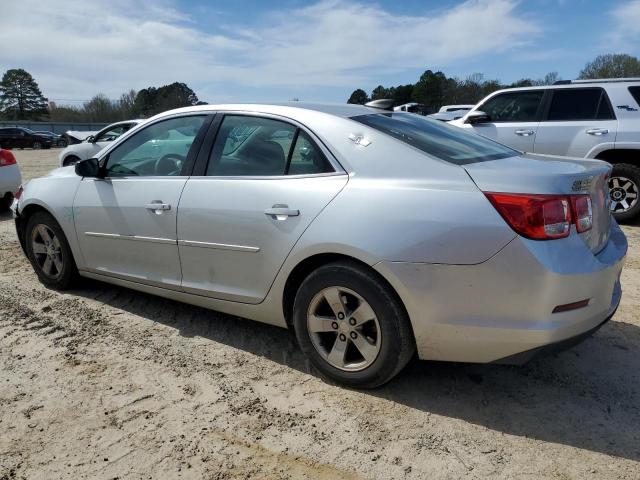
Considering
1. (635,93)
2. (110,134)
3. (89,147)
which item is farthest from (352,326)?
(110,134)

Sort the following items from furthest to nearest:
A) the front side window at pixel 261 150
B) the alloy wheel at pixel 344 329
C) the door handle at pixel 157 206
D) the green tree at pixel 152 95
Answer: the green tree at pixel 152 95, the door handle at pixel 157 206, the front side window at pixel 261 150, the alloy wheel at pixel 344 329

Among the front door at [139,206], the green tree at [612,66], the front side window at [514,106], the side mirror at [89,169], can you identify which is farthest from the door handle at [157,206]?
the green tree at [612,66]

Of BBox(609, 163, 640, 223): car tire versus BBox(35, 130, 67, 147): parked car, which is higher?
BBox(35, 130, 67, 147): parked car

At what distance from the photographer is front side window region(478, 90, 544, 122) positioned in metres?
7.74

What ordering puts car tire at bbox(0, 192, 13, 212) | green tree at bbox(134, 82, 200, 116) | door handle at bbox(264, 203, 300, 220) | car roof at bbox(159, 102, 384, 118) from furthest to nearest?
green tree at bbox(134, 82, 200, 116) < car tire at bbox(0, 192, 13, 212) < car roof at bbox(159, 102, 384, 118) < door handle at bbox(264, 203, 300, 220)

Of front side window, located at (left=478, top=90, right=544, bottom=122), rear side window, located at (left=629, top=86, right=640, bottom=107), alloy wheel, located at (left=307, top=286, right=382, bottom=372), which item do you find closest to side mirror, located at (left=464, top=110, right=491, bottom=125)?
front side window, located at (left=478, top=90, right=544, bottom=122)

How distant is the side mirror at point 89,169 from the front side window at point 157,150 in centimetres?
8

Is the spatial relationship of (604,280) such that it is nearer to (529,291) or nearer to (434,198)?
(529,291)

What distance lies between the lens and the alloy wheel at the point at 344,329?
286cm

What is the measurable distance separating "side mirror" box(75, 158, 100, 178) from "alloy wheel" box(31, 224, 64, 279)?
75 centimetres

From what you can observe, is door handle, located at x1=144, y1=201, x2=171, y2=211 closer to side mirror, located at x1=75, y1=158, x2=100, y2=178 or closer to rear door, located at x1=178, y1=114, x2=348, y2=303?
rear door, located at x1=178, y1=114, x2=348, y2=303

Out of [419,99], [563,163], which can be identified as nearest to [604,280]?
[563,163]

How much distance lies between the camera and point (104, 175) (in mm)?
4117

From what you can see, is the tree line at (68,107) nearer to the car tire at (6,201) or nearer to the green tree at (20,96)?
the green tree at (20,96)
